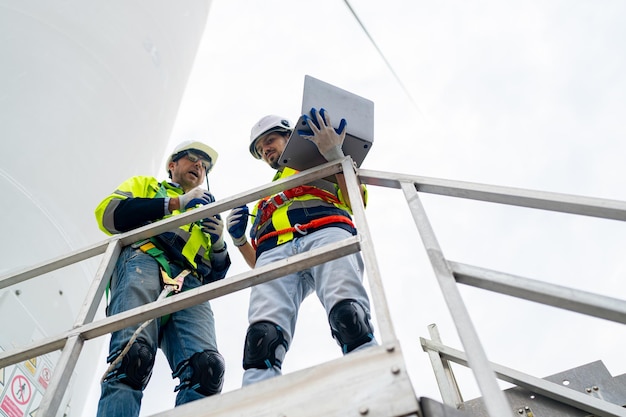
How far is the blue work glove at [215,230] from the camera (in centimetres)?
280

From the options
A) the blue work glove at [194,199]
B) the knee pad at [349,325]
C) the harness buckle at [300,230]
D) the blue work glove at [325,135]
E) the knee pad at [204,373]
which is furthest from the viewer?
the blue work glove at [194,199]

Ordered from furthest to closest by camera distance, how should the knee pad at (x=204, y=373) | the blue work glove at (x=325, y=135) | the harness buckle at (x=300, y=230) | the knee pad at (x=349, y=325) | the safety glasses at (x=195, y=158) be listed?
the safety glasses at (x=195, y=158) < the harness buckle at (x=300, y=230) < the knee pad at (x=204, y=373) < the blue work glove at (x=325, y=135) < the knee pad at (x=349, y=325)

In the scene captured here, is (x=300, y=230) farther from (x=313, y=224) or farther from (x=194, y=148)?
(x=194, y=148)

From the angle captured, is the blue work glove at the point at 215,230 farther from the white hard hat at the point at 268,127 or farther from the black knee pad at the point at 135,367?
the black knee pad at the point at 135,367

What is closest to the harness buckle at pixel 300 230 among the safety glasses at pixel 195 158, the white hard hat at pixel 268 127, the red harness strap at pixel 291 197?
the red harness strap at pixel 291 197

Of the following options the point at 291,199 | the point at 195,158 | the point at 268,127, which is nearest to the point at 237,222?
the point at 291,199

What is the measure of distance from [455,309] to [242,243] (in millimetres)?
1780

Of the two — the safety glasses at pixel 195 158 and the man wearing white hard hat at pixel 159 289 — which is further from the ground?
the safety glasses at pixel 195 158

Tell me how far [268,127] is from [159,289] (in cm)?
114

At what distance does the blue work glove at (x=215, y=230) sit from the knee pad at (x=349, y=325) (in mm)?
1041

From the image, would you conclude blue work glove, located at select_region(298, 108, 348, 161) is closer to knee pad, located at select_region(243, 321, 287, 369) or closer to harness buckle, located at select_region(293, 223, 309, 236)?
harness buckle, located at select_region(293, 223, 309, 236)

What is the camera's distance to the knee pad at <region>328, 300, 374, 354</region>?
190 centimetres

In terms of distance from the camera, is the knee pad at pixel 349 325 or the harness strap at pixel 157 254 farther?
the harness strap at pixel 157 254

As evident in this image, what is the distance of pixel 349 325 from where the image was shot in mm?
1923
